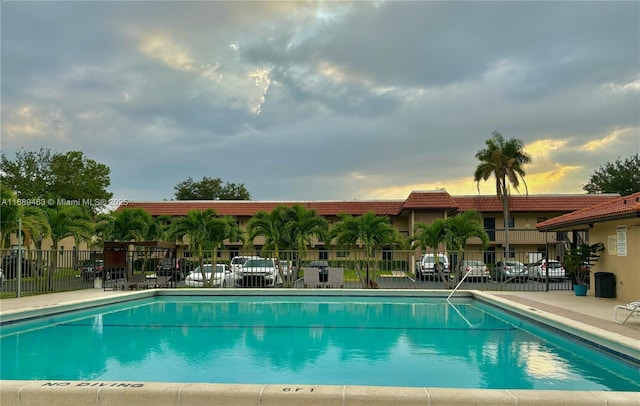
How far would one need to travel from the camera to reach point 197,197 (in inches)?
2554

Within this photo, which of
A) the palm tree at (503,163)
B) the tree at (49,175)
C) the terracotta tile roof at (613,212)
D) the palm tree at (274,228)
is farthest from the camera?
the tree at (49,175)

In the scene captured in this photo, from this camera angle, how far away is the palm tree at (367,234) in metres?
21.9

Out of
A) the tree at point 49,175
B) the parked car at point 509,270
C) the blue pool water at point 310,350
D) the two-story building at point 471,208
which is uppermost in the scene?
the tree at point 49,175

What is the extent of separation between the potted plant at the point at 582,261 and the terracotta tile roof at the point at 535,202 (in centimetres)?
2075

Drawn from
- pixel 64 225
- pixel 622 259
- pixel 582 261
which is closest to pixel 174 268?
pixel 64 225

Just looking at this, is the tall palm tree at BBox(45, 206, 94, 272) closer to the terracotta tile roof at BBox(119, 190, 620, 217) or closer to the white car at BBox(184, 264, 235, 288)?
the white car at BBox(184, 264, 235, 288)

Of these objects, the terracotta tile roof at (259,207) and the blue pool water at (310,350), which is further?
the terracotta tile roof at (259,207)

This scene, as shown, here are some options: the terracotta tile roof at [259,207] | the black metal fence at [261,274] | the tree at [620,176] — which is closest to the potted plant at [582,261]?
the black metal fence at [261,274]

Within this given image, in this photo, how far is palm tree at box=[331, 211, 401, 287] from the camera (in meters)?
21.9

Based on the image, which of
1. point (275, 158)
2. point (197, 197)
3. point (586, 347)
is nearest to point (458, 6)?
point (586, 347)

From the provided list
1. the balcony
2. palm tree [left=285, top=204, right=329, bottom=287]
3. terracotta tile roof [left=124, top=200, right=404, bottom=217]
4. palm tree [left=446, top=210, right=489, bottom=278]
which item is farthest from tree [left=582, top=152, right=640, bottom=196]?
palm tree [left=285, top=204, right=329, bottom=287]

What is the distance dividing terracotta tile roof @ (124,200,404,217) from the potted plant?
2175cm

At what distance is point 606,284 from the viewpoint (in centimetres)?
1655

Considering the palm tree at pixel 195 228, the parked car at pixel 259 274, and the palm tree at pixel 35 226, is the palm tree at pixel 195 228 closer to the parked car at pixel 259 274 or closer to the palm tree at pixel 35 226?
the parked car at pixel 259 274
